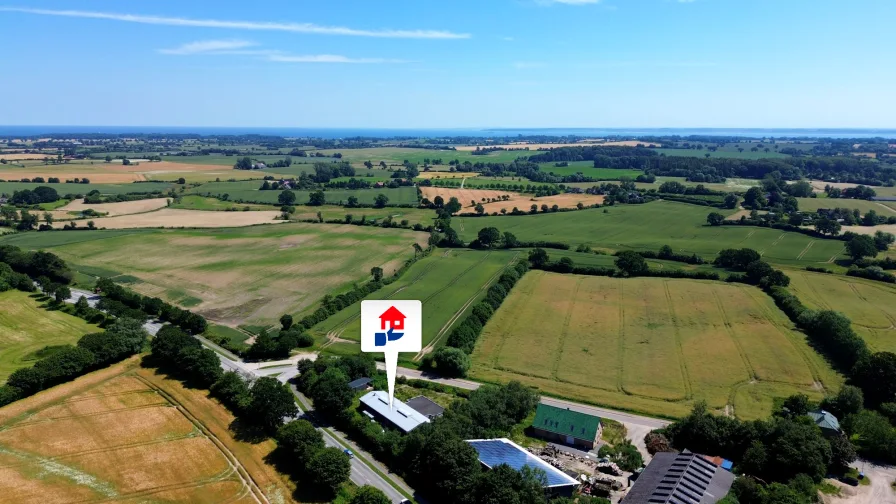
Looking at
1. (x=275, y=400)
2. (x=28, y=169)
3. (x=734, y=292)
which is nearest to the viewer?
(x=275, y=400)

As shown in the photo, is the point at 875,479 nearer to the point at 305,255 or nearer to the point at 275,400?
the point at 275,400

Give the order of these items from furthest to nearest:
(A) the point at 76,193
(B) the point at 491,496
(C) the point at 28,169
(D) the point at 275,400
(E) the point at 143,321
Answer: (C) the point at 28,169
(A) the point at 76,193
(E) the point at 143,321
(D) the point at 275,400
(B) the point at 491,496

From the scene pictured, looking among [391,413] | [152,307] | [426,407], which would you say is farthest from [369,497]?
[152,307]

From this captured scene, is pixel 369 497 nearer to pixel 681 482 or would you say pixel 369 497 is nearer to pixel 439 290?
pixel 681 482

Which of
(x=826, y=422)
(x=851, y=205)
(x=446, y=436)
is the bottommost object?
(x=826, y=422)

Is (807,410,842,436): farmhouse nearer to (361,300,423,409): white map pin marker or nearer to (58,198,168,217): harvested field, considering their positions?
(361,300,423,409): white map pin marker

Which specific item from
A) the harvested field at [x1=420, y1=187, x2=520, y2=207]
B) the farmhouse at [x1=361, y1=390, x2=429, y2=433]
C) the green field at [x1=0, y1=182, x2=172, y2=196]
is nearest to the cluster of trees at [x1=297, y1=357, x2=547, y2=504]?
the farmhouse at [x1=361, y1=390, x2=429, y2=433]

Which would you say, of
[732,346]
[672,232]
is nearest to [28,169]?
[672,232]
